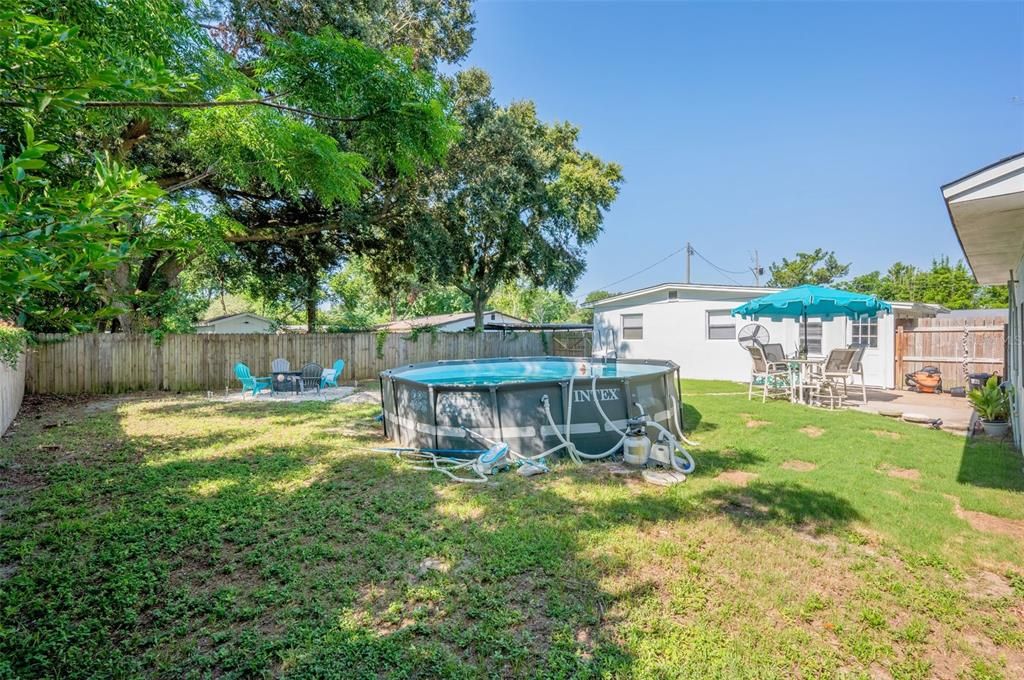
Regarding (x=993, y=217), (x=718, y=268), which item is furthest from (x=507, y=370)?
(x=718, y=268)

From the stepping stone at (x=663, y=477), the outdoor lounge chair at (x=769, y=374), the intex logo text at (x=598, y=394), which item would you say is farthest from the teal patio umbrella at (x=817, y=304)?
the stepping stone at (x=663, y=477)

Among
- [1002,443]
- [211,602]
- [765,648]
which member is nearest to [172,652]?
[211,602]

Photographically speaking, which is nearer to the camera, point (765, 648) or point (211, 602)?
point (765, 648)

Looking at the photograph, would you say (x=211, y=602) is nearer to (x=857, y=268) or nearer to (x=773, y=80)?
(x=773, y=80)

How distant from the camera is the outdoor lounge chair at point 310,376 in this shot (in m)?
11.5

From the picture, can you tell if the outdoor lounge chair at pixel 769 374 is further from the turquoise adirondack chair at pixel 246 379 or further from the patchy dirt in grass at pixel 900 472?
the turquoise adirondack chair at pixel 246 379

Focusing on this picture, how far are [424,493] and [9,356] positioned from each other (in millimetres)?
5795

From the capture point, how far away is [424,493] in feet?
14.7

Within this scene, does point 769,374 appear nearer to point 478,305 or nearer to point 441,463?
point 441,463

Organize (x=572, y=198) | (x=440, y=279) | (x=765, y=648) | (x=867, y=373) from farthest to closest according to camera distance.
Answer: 1. (x=572, y=198)
2. (x=440, y=279)
3. (x=867, y=373)
4. (x=765, y=648)

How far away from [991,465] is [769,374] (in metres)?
4.65

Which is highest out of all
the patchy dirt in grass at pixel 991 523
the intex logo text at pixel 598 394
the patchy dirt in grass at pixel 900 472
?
the intex logo text at pixel 598 394

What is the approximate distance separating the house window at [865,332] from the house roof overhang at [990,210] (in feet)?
21.0

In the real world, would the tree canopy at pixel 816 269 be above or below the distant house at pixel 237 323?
A: above
